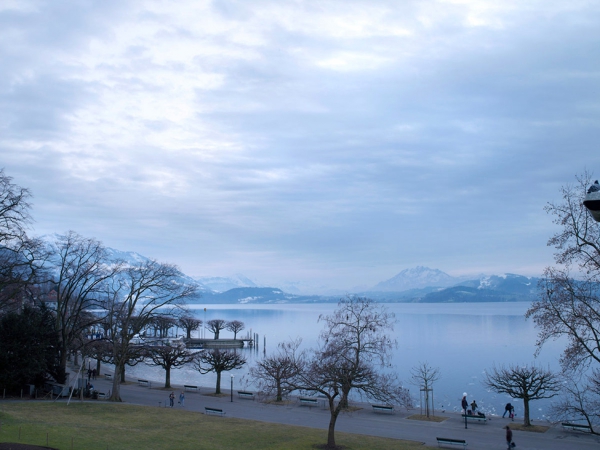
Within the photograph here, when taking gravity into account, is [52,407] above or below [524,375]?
below

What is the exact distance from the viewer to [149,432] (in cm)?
2925

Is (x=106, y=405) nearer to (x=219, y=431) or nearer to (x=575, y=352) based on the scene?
(x=219, y=431)

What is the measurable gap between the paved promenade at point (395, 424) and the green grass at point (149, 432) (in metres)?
2.75

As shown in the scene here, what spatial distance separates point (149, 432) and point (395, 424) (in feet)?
55.2

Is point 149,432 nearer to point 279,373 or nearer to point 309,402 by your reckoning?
point 279,373

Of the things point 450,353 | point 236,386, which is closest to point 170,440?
point 236,386

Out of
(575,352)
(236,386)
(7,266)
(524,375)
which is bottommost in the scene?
(236,386)

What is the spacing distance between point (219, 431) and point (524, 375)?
23.5 meters

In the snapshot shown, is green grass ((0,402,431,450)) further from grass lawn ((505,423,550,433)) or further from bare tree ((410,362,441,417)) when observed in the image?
bare tree ((410,362,441,417))

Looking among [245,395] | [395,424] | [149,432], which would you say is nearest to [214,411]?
[149,432]

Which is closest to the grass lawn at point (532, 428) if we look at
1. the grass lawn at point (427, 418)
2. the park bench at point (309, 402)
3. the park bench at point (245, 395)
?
the grass lawn at point (427, 418)

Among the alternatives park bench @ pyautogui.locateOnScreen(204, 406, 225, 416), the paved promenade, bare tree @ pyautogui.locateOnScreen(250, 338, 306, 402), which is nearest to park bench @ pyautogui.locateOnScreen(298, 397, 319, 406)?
the paved promenade

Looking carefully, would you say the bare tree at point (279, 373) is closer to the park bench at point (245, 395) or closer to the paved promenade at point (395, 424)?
the park bench at point (245, 395)

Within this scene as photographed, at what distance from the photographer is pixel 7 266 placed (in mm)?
34656
